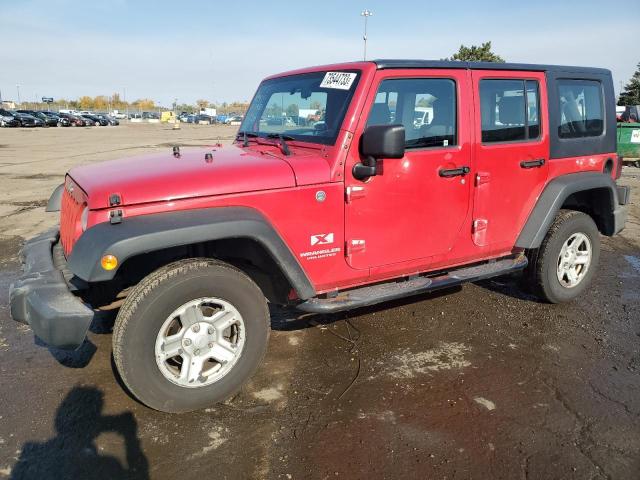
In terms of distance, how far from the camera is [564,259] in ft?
15.0

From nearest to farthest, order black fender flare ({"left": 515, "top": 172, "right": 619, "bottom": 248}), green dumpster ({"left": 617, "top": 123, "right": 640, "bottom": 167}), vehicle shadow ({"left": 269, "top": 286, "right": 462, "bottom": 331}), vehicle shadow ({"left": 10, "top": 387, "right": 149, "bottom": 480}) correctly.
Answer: vehicle shadow ({"left": 10, "top": 387, "right": 149, "bottom": 480}), black fender flare ({"left": 515, "top": 172, "right": 619, "bottom": 248}), vehicle shadow ({"left": 269, "top": 286, "right": 462, "bottom": 331}), green dumpster ({"left": 617, "top": 123, "right": 640, "bottom": 167})

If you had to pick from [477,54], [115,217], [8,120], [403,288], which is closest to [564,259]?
[403,288]

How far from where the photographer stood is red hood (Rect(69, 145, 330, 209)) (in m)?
2.75

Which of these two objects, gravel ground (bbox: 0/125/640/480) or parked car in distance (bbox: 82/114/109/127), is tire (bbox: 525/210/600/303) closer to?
gravel ground (bbox: 0/125/640/480)

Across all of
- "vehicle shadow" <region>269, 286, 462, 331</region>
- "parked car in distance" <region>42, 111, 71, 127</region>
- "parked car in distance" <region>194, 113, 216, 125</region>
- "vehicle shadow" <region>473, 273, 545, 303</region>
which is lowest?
"vehicle shadow" <region>269, 286, 462, 331</region>

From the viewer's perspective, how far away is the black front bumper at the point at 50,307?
2.53 meters

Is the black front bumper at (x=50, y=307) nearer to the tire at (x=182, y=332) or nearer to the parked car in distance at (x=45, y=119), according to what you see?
the tire at (x=182, y=332)

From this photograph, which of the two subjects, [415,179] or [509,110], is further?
[509,110]

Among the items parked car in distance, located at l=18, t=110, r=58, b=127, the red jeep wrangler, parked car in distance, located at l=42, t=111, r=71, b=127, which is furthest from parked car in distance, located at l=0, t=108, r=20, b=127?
the red jeep wrangler

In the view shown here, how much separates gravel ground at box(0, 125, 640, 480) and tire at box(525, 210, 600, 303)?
215mm

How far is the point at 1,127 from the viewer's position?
4062cm

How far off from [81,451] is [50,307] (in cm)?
79

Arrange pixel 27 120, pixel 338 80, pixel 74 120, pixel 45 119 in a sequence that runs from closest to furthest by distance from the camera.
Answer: pixel 338 80
pixel 27 120
pixel 45 119
pixel 74 120

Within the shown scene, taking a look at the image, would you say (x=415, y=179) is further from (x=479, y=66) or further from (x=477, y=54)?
(x=477, y=54)
